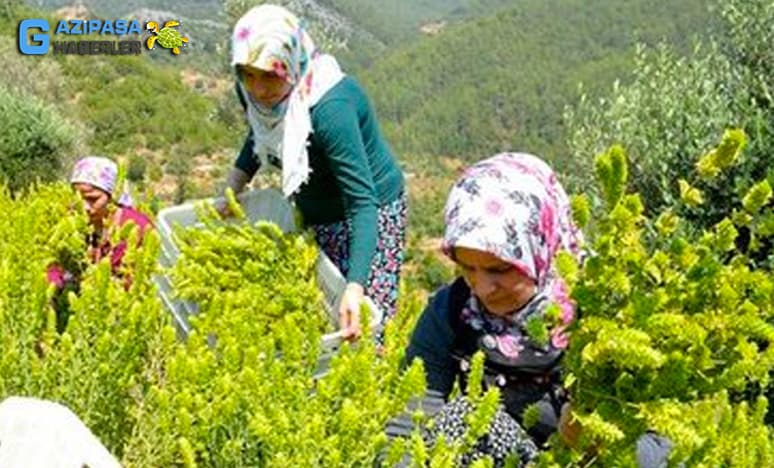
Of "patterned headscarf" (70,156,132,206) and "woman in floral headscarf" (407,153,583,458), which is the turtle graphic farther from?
"woman in floral headscarf" (407,153,583,458)

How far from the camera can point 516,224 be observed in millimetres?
2020

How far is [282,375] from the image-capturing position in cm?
186

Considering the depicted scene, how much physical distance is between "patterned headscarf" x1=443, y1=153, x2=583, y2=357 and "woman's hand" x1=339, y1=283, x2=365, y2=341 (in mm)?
543

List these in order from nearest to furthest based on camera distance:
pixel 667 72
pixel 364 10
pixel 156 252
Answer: pixel 156 252 → pixel 667 72 → pixel 364 10

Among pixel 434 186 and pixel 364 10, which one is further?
pixel 364 10

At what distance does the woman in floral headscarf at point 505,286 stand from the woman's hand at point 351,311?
352 millimetres

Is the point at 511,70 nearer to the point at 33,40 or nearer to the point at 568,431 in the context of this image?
the point at 33,40

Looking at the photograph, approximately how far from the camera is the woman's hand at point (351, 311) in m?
2.68

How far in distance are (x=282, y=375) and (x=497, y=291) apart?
55 centimetres

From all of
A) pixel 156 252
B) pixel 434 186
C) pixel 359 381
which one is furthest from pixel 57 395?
pixel 434 186

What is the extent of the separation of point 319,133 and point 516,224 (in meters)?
1.10

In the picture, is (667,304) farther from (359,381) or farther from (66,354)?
(66,354)

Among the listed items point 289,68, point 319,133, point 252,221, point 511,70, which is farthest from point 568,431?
point 511,70

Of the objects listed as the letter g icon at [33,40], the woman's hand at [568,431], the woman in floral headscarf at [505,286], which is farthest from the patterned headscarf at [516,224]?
the letter g icon at [33,40]
